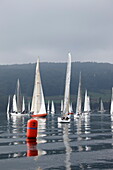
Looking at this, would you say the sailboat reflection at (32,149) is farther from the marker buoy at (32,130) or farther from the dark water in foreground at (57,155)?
the marker buoy at (32,130)

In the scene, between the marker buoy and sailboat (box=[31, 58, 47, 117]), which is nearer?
the marker buoy

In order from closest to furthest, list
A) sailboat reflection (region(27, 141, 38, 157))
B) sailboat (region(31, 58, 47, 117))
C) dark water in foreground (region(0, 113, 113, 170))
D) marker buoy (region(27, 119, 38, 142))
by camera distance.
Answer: dark water in foreground (region(0, 113, 113, 170))
sailboat reflection (region(27, 141, 38, 157))
marker buoy (region(27, 119, 38, 142))
sailboat (region(31, 58, 47, 117))

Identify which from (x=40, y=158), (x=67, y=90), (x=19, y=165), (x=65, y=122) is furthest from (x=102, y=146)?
(x=67, y=90)

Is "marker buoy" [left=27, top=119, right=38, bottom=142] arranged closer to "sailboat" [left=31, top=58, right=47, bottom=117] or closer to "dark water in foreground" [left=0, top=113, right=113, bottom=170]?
"dark water in foreground" [left=0, top=113, right=113, bottom=170]

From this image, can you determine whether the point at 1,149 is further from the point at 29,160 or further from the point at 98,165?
the point at 98,165

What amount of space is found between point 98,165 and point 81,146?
10973 mm

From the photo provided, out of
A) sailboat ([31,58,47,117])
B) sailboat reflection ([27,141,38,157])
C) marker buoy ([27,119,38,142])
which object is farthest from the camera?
sailboat ([31,58,47,117])

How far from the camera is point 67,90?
9100cm

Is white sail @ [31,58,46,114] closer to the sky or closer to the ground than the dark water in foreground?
closer to the sky

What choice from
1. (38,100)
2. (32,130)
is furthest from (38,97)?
(32,130)

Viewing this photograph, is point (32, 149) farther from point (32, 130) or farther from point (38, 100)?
point (38, 100)

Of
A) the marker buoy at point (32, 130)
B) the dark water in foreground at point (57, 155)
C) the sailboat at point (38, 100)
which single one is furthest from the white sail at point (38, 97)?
the dark water in foreground at point (57, 155)

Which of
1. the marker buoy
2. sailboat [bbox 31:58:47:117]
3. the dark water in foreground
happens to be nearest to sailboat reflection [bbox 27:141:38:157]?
the dark water in foreground

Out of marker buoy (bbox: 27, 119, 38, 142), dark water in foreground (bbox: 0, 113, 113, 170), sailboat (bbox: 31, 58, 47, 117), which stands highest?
sailboat (bbox: 31, 58, 47, 117)
